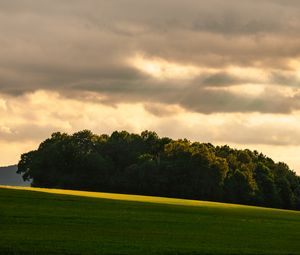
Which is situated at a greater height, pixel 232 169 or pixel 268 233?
pixel 232 169

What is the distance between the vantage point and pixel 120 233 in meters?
47.3

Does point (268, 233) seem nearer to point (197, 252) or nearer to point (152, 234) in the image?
point (152, 234)

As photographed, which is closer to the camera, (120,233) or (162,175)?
(120,233)

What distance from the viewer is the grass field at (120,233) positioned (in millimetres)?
38062

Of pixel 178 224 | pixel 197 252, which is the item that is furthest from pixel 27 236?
pixel 178 224

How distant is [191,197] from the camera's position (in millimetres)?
175000

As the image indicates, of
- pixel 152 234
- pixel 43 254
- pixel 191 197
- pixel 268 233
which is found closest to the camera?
pixel 43 254

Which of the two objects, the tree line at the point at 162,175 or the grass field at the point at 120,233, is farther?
the tree line at the point at 162,175

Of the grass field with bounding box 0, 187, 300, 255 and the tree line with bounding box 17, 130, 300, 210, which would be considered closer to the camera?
the grass field with bounding box 0, 187, 300, 255

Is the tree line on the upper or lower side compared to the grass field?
upper

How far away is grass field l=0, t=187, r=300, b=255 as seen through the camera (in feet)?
125

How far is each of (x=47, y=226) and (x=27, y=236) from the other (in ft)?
25.0

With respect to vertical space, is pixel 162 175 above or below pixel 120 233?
above

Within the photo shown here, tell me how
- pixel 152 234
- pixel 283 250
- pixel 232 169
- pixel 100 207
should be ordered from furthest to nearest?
pixel 232 169 → pixel 100 207 → pixel 152 234 → pixel 283 250
